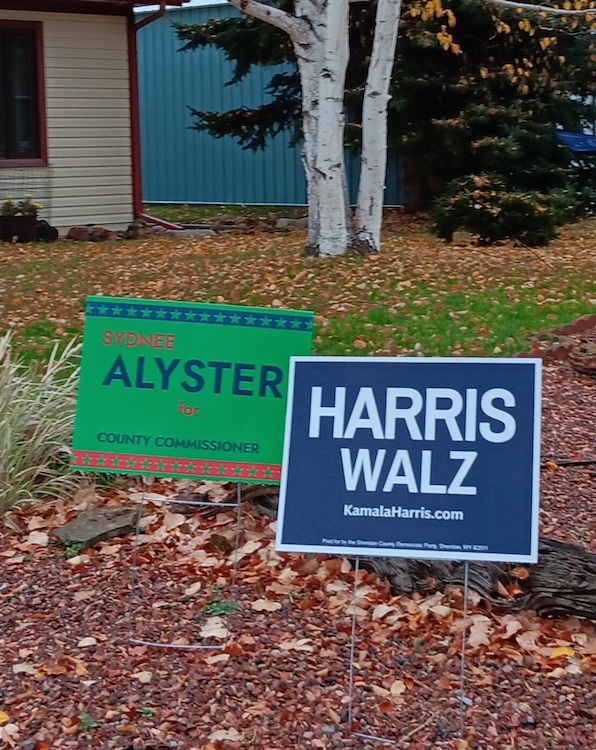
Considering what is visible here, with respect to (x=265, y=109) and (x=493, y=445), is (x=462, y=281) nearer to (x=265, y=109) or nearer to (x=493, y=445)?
(x=493, y=445)

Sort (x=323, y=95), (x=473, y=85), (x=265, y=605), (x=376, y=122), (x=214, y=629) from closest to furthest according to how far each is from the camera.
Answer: (x=214, y=629) < (x=265, y=605) < (x=323, y=95) < (x=376, y=122) < (x=473, y=85)

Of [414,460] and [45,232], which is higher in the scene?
[45,232]

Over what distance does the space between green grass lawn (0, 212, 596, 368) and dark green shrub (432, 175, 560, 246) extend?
25cm

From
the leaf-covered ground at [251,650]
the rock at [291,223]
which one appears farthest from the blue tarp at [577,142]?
the leaf-covered ground at [251,650]

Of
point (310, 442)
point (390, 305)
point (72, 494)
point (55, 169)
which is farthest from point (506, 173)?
point (310, 442)

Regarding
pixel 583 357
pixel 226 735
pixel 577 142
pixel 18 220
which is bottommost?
pixel 226 735

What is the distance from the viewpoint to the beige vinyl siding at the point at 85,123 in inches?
624

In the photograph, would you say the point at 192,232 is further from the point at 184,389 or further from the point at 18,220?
the point at 184,389

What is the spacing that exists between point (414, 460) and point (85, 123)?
1389cm

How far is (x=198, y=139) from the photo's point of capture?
80.4 feet

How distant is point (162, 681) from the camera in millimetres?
3707

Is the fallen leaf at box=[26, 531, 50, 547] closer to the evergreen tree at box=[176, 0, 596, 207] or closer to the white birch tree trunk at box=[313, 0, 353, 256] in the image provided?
the white birch tree trunk at box=[313, 0, 353, 256]

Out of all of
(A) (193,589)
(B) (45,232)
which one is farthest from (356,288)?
(B) (45,232)

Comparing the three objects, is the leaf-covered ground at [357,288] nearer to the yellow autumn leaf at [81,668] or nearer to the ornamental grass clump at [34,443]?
the ornamental grass clump at [34,443]
